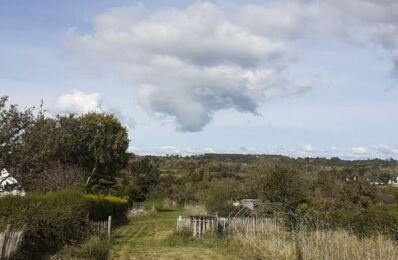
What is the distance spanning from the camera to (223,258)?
1912 centimetres

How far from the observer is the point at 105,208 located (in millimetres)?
32562

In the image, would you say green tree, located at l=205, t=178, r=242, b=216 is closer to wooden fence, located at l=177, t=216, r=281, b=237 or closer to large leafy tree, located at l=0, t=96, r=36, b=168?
wooden fence, located at l=177, t=216, r=281, b=237

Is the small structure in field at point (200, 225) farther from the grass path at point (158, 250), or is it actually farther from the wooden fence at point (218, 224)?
the grass path at point (158, 250)

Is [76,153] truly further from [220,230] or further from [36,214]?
[36,214]

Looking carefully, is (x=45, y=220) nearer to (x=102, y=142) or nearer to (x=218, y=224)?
(x=218, y=224)

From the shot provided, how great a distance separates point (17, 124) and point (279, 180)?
16.9 m

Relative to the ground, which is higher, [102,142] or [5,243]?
[102,142]

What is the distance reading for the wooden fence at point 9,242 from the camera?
520 inches

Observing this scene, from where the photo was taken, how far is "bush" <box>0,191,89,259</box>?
52.4 feet

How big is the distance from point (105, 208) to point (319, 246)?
65.3ft

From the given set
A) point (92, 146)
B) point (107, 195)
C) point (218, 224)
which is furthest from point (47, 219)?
point (92, 146)

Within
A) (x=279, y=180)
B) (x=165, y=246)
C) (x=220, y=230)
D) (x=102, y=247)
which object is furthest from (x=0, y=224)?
(x=279, y=180)

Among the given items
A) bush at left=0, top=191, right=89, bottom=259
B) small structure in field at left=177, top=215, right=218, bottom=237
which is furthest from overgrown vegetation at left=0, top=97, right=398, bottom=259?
small structure in field at left=177, top=215, right=218, bottom=237

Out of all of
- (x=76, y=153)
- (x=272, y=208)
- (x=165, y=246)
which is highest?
(x=76, y=153)
